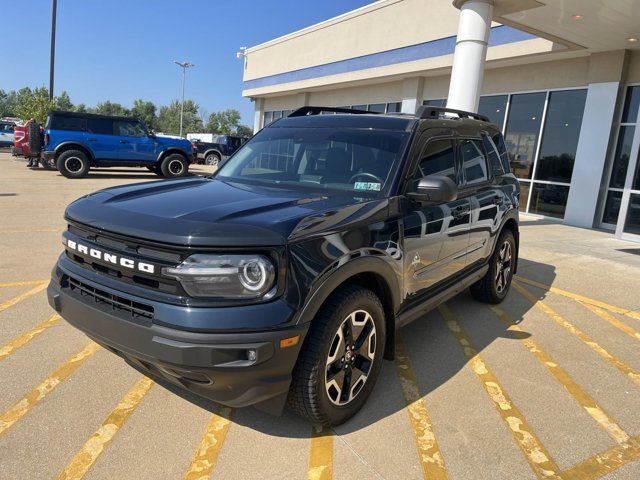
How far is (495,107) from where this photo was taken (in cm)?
1444

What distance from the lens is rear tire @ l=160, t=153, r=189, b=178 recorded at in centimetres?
1686

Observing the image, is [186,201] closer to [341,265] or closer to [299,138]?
[341,265]

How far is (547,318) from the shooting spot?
5.07m

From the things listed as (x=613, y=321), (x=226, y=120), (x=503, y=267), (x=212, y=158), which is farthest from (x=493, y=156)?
(x=226, y=120)

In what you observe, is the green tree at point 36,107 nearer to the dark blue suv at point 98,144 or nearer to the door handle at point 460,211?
the dark blue suv at point 98,144

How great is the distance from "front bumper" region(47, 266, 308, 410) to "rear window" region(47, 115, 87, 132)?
49.3 feet

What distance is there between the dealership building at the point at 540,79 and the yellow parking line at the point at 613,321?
18.2ft

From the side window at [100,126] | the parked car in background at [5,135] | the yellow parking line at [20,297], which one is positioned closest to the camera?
the yellow parking line at [20,297]

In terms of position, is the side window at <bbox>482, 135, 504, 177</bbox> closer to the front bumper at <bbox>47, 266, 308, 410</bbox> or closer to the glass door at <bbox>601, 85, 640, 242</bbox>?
the front bumper at <bbox>47, 266, 308, 410</bbox>

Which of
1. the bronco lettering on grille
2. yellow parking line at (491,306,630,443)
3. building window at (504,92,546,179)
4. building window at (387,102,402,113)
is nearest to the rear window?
building window at (387,102,402,113)

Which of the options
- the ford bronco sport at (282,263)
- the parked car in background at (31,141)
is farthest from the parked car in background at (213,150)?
the ford bronco sport at (282,263)

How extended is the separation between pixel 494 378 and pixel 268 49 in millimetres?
26353

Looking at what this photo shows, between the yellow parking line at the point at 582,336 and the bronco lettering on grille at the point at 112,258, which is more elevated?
the bronco lettering on grille at the point at 112,258

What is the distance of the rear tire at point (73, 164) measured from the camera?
15.2 m
